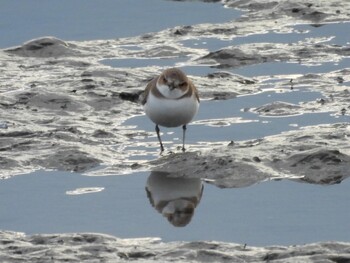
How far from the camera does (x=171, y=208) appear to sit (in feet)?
38.4

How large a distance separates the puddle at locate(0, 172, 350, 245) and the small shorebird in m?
1.18

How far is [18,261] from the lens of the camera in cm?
996

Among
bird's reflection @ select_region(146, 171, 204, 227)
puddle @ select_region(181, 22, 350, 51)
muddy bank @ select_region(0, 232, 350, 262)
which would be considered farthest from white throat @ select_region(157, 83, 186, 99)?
puddle @ select_region(181, 22, 350, 51)

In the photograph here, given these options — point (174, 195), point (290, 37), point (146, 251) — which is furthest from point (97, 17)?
point (146, 251)

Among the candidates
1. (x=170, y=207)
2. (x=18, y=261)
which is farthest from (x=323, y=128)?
(x=18, y=261)

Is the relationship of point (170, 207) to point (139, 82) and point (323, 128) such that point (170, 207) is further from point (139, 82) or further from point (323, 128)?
point (139, 82)

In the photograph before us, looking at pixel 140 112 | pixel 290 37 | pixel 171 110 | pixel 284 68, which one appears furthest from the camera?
pixel 290 37

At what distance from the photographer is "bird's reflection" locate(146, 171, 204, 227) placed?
453 inches

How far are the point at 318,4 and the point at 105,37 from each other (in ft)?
12.2

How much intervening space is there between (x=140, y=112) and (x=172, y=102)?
1957 mm

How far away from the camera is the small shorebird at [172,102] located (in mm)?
13891

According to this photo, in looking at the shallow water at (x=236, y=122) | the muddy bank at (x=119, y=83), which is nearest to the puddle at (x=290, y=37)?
the muddy bank at (x=119, y=83)

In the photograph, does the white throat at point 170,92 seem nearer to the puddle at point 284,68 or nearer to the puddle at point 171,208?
the puddle at point 171,208

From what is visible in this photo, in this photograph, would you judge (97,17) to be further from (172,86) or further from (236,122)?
(172,86)
